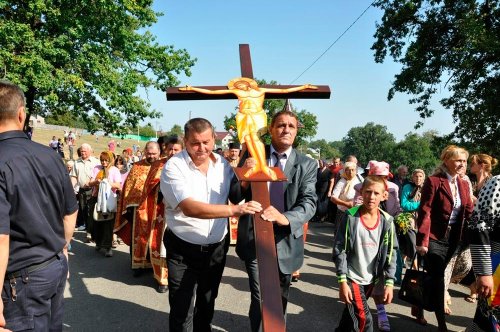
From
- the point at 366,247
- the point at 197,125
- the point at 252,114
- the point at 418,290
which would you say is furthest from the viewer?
the point at 418,290

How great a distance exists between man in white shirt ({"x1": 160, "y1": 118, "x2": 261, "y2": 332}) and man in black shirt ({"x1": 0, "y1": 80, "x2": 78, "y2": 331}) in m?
0.80

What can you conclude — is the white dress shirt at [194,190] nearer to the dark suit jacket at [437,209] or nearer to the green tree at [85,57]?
the dark suit jacket at [437,209]

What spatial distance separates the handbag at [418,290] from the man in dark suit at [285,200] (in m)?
1.50

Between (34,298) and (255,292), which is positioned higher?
(34,298)

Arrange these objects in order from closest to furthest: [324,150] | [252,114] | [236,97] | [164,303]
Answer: [252,114] → [236,97] → [164,303] → [324,150]

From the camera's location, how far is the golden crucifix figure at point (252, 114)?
265 cm

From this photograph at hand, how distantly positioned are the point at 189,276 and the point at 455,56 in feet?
49.7

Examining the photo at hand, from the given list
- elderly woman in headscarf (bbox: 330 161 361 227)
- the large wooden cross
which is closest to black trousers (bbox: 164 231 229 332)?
the large wooden cross

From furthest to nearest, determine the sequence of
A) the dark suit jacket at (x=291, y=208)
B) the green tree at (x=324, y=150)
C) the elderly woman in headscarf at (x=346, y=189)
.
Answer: the green tree at (x=324, y=150) < the elderly woman in headscarf at (x=346, y=189) < the dark suit jacket at (x=291, y=208)

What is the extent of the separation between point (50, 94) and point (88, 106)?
2.99m

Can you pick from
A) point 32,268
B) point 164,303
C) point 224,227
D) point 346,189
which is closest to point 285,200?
point 224,227

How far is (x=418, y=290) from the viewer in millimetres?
3793

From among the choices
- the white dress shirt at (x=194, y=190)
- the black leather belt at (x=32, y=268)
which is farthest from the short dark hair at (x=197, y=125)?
the black leather belt at (x=32, y=268)

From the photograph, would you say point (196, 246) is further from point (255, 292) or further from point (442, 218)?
point (442, 218)
